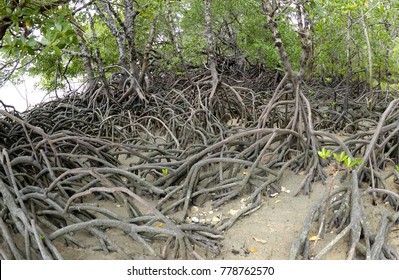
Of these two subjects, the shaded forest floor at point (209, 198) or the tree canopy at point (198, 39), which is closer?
the shaded forest floor at point (209, 198)

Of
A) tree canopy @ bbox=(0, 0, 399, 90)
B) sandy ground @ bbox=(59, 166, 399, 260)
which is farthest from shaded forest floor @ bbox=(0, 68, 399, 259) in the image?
tree canopy @ bbox=(0, 0, 399, 90)

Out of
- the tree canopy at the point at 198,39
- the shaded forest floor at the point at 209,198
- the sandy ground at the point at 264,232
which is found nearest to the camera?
the shaded forest floor at the point at 209,198

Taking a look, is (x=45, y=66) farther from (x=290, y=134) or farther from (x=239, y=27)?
(x=290, y=134)

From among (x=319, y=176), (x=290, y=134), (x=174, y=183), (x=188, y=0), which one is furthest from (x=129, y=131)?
(x=188, y=0)

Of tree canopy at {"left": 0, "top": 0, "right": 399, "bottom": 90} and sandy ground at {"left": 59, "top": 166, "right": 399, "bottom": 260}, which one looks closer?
sandy ground at {"left": 59, "top": 166, "right": 399, "bottom": 260}

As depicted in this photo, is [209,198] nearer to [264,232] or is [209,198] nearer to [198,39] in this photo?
[264,232]

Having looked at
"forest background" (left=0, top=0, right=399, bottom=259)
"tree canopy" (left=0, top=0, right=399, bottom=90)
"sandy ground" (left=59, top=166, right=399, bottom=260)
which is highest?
"tree canopy" (left=0, top=0, right=399, bottom=90)

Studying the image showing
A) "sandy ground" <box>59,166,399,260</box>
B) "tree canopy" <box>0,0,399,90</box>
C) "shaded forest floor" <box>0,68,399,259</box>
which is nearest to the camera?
"shaded forest floor" <box>0,68,399,259</box>

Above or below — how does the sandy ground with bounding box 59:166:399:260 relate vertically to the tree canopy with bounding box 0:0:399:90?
below

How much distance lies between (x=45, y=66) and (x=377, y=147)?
626 cm

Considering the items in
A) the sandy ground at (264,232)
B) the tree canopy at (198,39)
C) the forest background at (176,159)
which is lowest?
the sandy ground at (264,232)

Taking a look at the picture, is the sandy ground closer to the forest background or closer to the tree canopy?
the forest background

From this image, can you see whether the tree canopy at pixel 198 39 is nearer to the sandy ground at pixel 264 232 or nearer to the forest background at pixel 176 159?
the forest background at pixel 176 159

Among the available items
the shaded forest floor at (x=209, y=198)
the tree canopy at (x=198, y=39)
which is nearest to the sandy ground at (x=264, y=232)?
the shaded forest floor at (x=209, y=198)
